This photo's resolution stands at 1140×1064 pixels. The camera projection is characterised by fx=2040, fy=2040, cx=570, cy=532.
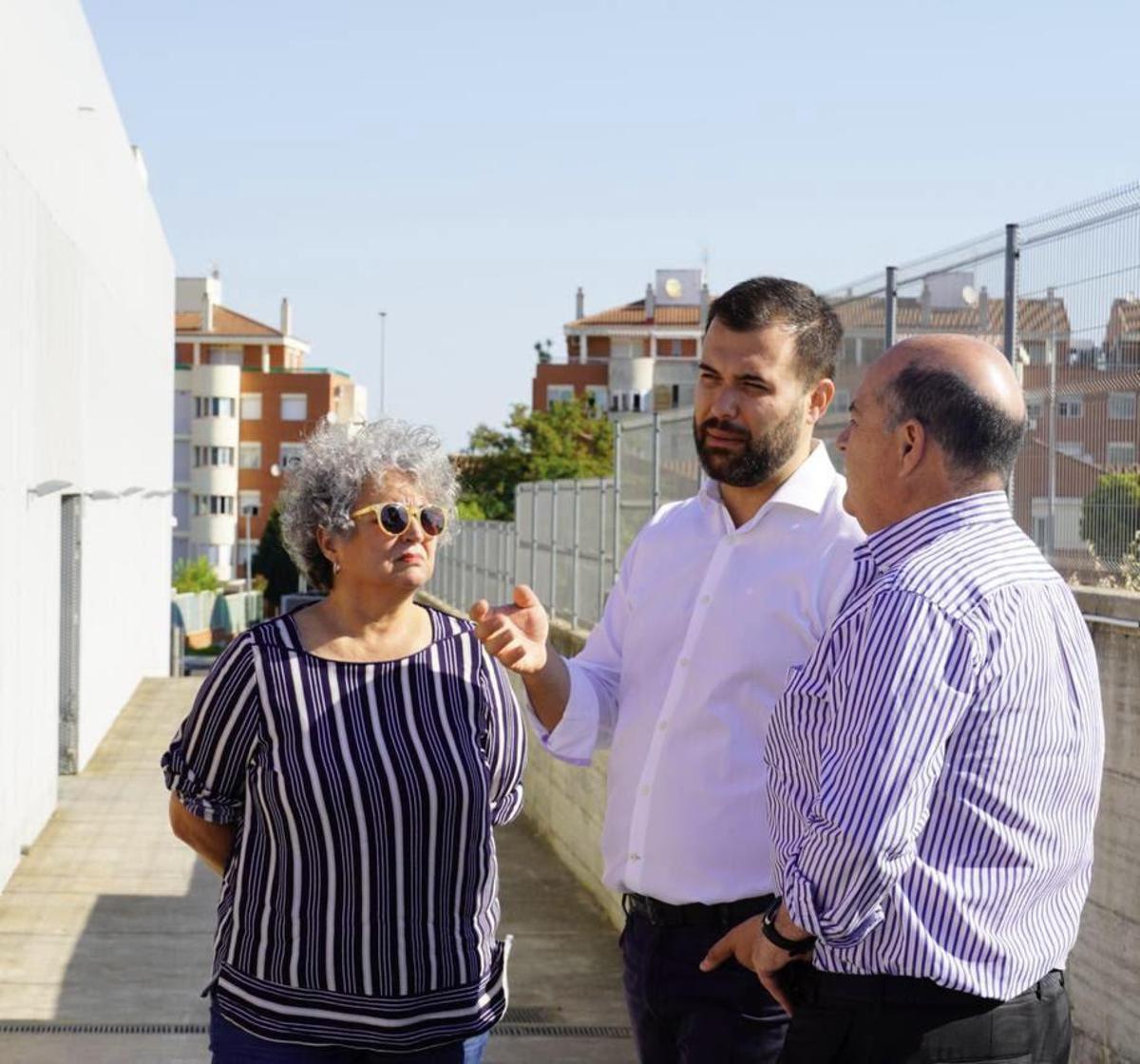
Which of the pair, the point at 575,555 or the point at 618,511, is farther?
the point at 575,555

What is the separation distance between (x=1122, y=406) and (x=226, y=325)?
10358 cm

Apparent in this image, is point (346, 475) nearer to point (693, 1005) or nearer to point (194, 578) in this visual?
point (693, 1005)

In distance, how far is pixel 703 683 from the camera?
12.7ft

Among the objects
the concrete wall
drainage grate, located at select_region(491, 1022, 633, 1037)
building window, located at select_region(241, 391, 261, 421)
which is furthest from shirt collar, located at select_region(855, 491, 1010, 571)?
building window, located at select_region(241, 391, 261, 421)

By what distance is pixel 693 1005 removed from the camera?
370cm

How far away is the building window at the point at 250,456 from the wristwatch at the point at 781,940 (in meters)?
98.9

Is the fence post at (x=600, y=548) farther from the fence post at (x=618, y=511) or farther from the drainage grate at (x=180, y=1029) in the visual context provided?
the drainage grate at (x=180, y=1029)

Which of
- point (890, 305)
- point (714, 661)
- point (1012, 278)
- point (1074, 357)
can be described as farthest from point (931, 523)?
point (890, 305)

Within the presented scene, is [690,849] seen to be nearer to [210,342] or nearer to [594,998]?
[594,998]

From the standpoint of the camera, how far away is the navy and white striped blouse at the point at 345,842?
376cm

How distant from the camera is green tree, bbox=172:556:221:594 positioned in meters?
75.6

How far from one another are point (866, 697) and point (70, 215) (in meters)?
14.8

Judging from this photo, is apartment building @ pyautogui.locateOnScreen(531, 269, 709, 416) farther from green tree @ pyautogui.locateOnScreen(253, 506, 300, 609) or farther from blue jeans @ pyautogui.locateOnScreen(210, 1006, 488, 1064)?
blue jeans @ pyautogui.locateOnScreen(210, 1006, 488, 1064)

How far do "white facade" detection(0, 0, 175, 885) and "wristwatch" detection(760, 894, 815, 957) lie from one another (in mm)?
9098
